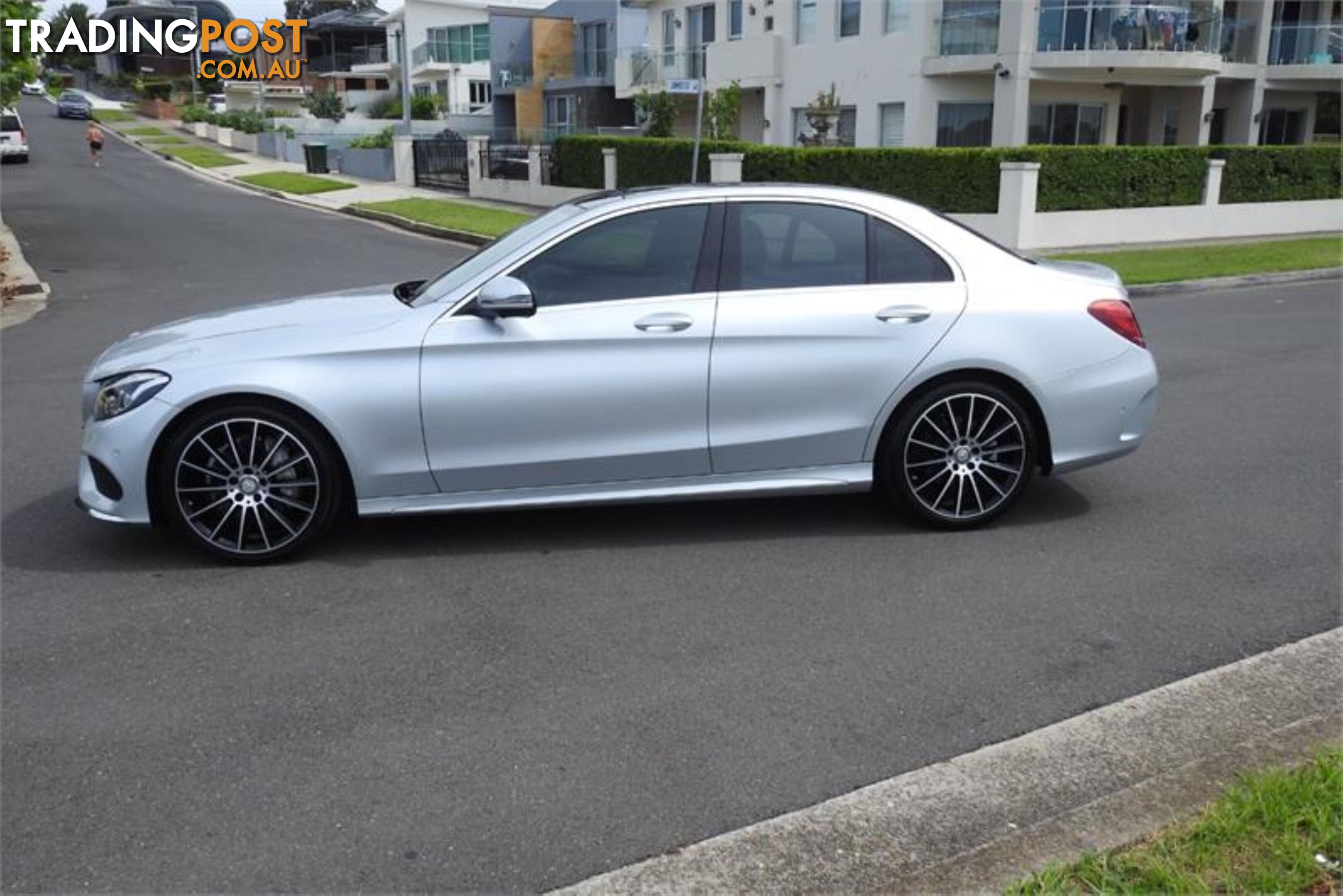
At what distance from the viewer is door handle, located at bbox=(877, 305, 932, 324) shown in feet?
18.5

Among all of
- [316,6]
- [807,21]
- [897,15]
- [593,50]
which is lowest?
[897,15]

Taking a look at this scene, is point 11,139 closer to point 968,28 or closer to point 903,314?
point 968,28

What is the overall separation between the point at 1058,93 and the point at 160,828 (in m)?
29.0

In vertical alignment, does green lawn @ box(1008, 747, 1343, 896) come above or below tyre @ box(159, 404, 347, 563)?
below

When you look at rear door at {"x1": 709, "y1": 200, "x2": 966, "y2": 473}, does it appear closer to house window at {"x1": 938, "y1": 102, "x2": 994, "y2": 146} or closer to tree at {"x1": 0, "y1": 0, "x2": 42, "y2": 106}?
tree at {"x1": 0, "y1": 0, "x2": 42, "y2": 106}

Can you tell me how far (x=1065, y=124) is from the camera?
1139 inches

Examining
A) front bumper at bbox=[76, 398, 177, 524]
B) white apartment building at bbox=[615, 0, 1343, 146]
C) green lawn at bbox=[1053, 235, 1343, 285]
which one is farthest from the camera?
white apartment building at bbox=[615, 0, 1343, 146]

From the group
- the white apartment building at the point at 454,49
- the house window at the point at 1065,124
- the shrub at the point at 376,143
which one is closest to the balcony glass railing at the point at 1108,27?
the house window at the point at 1065,124

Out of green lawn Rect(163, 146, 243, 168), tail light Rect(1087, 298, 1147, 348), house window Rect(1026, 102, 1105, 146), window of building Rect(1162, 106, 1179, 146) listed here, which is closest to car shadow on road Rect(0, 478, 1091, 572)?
tail light Rect(1087, 298, 1147, 348)

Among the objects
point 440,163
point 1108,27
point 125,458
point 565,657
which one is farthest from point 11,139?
point 565,657

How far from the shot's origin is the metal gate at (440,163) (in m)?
35.4

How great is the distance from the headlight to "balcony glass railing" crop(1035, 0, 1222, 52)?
2541 cm

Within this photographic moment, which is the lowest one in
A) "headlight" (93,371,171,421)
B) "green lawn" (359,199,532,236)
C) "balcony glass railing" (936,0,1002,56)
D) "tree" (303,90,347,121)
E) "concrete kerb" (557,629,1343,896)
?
"green lawn" (359,199,532,236)

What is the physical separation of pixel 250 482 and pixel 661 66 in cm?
3915
